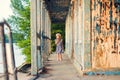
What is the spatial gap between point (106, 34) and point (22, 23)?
5038 centimetres

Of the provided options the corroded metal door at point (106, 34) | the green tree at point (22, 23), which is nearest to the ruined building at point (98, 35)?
the corroded metal door at point (106, 34)

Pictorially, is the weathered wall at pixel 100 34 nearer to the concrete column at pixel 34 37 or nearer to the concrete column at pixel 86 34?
the concrete column at pixel 86 34

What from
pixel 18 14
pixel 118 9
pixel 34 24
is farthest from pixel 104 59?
pixel 18 14

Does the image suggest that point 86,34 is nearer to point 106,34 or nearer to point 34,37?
point 106,34

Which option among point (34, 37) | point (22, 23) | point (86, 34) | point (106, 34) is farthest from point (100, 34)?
point (22, 23)

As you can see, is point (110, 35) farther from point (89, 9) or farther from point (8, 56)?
point (8, 56)

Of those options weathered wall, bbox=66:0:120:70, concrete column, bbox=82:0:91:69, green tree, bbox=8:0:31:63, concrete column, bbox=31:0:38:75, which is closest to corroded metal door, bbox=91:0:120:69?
weathered wall, bbox=66:0:120:70

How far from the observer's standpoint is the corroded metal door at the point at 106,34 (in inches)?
419

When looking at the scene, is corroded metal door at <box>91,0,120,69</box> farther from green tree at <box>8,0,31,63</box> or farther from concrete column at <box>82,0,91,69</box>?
green tree at <box>8,0,31,63</box>

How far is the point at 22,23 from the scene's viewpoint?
60469mm

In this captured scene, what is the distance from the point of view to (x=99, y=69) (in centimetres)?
1063

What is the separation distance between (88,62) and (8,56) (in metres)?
6.29

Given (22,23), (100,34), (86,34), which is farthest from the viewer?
(22,23)

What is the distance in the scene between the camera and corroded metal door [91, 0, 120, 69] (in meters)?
10.6
